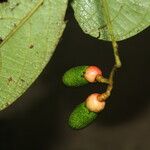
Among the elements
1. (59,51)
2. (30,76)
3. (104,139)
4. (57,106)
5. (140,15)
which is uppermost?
(140,15)

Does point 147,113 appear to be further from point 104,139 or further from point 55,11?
point 55,11

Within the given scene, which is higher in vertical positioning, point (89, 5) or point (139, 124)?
point (89, 5)

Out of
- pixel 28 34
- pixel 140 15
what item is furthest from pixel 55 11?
pixel 140 15

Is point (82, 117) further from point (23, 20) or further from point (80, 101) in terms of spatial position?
point (80, 101)

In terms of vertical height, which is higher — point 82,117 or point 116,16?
point 116,16

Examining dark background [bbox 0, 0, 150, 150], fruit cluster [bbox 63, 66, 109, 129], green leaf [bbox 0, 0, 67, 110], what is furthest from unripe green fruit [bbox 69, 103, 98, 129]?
dark background [bbox 0, 0, 150, 150]

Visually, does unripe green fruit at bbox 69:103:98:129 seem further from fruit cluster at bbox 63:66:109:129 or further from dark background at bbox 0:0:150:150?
dark background at bbox 0:0:150:150

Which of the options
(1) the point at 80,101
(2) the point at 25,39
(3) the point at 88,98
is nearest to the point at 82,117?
(3) the point at 88,98
